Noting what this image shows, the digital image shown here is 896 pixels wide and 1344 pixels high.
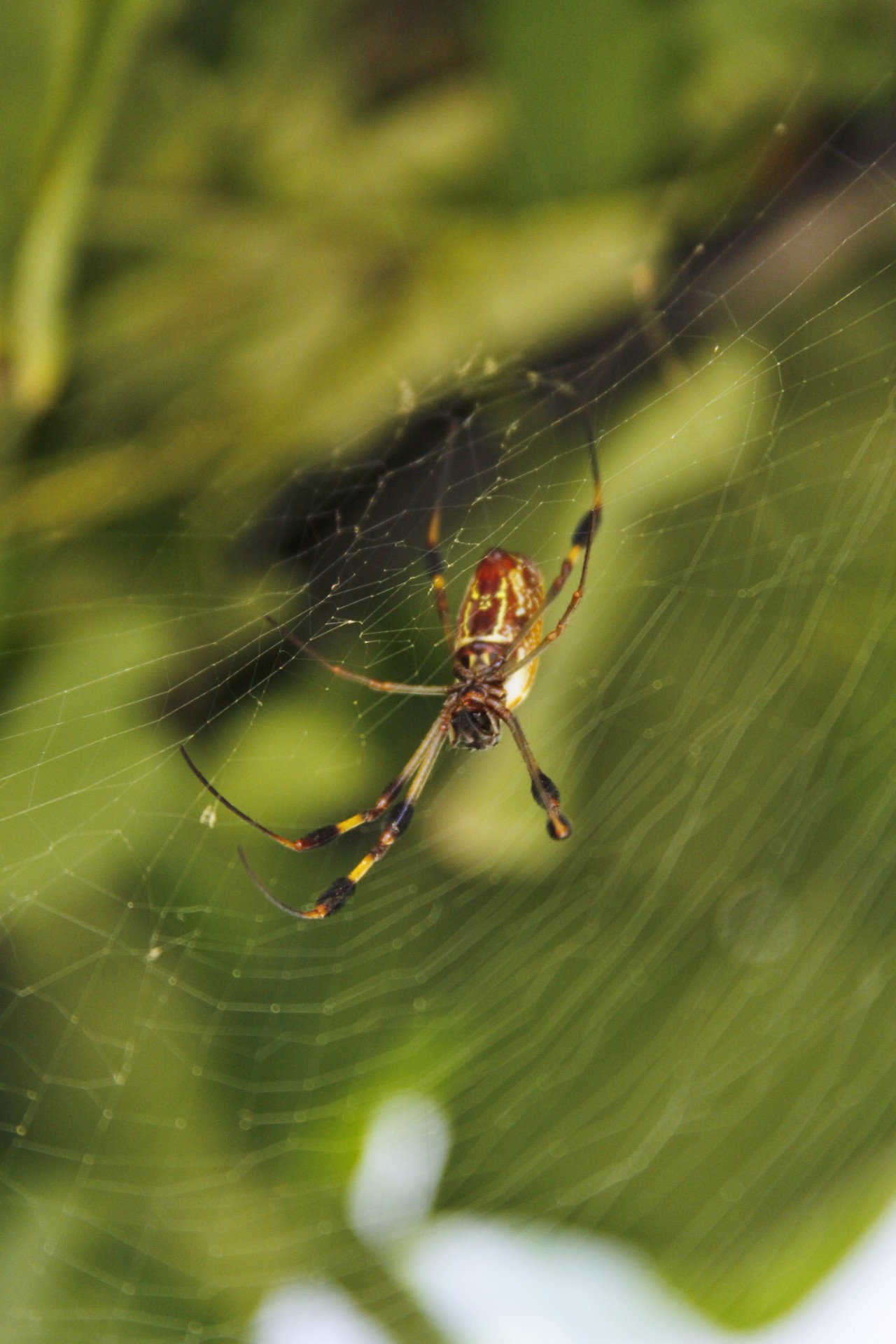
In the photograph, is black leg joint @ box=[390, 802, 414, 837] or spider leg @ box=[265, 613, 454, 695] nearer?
spider leg @ box=[265, 613, 454, 695]

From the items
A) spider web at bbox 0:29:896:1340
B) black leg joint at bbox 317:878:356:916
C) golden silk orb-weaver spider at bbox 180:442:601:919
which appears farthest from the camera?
black leg joint at bbox 317:878:356:916

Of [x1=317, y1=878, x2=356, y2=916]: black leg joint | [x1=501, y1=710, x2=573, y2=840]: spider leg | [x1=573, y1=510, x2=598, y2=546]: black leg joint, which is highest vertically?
[x1=573, y1=510, x2=598, y2=546]: black leg joint

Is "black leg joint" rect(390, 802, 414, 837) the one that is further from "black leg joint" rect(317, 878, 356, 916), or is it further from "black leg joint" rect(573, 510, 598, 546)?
"black leg joint" rect(573, 510, 598, 546)

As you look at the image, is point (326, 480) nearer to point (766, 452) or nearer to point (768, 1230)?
point (766, 452)

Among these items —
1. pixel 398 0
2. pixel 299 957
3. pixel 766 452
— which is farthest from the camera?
pixel 299 957

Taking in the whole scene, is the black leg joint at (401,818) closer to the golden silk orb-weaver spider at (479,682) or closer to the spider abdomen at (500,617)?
the golden silk orb-weaver spider at (479,682)

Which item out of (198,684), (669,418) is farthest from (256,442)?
(669,418)

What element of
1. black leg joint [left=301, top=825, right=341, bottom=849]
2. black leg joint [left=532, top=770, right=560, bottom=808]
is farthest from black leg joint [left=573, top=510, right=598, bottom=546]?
black leg joint [left=301, top=825, right=341, bottom=849]

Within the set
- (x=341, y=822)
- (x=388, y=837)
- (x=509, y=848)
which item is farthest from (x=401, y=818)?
(x=509, y=848)
